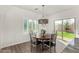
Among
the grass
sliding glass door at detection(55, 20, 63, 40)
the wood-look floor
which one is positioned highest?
sliding glass door at detection(55, 20, 63, 40)

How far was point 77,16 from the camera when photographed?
1.64 meters

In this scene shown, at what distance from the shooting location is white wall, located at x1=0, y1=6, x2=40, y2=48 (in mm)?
1622

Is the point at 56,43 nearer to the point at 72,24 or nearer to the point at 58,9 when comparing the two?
the point at 72,24

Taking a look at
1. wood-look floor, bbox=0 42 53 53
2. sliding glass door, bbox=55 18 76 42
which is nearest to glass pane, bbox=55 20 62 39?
sliding glass door, bbox=55 18 76 42

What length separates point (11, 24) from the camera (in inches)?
65.0

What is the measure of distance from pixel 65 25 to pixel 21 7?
866mm

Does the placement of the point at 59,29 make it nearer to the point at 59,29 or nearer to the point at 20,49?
the point at 59,29

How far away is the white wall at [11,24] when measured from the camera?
1.62m

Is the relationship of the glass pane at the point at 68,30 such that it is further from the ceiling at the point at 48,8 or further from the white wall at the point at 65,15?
the ceiling at the point at 48,8

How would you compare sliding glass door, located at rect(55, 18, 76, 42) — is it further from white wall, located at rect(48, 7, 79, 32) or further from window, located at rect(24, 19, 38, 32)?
window, located at rect(24, 19, 38, 32)

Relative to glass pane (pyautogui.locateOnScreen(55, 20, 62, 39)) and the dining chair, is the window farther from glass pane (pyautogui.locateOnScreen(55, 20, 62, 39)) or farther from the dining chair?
glass pane (pyautogui.locateOnScreen(55, 20, 62, 39))

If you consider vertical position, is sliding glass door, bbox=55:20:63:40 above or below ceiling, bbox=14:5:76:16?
below

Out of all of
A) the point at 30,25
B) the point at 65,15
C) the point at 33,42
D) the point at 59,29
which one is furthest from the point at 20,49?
the point at 65,15
